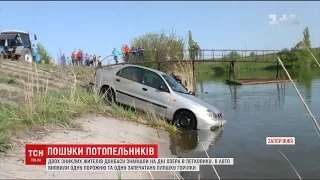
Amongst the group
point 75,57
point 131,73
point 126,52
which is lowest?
point 131,73

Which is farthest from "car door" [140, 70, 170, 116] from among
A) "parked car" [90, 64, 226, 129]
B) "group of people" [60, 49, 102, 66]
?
"group of people" [60, 49, 102, 66]

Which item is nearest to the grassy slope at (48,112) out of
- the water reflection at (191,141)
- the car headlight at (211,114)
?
the water reflection at (191,141)

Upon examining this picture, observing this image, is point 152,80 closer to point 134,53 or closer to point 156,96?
point 156,96

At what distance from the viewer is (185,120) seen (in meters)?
10.6

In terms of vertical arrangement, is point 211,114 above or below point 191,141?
above

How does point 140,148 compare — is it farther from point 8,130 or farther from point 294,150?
point 294,150

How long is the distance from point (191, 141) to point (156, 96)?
2675 mm

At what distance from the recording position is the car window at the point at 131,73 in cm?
1200

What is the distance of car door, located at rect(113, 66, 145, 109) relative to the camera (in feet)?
38.2

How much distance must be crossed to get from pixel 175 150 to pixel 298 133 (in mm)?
3644

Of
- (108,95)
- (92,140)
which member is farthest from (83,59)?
(92,140)

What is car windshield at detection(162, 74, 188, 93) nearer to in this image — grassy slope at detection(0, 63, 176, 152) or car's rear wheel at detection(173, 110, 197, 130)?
car's rear wheel at detection(173, 110, 197, 130)

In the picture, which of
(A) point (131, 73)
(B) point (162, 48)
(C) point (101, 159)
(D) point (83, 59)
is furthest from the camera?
(D) point (83, 59)

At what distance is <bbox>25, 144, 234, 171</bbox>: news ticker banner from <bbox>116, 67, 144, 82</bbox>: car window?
20.0 feet
